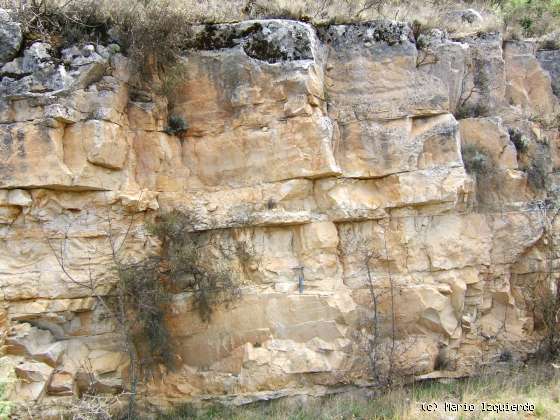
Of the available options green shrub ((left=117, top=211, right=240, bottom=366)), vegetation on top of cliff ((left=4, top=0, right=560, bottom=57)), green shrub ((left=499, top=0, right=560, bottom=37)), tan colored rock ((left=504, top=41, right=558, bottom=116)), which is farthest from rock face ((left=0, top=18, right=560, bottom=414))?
green shrub ((left=499, top=0, right=560, bottom=37))

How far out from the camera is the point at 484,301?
7562mm

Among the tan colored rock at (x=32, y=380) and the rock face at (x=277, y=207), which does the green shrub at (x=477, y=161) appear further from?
the tan colored rock at (x=32, y=380)

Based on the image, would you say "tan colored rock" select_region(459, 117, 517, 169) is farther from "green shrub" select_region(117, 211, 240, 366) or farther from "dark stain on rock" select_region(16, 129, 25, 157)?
"dark stain on rock" select_region(16, 129, 25, 157)

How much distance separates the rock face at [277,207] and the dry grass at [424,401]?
23 cm

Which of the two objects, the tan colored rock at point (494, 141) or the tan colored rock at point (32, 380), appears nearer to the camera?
the tan colored rock at point (32, 380)

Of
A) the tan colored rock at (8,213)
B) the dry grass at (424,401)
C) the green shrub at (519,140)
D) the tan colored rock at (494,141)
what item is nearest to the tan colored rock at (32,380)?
the dry grass at (424,401)

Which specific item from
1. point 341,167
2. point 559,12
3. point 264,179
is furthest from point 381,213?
point 559,12

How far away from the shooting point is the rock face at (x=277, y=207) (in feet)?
20.9

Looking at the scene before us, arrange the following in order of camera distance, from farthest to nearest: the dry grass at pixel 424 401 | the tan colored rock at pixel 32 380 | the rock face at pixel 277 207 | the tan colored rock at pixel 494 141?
1. the tan colored rock at pixel 494 141
2. the rock face at pixel 277 207
3. the dry grass at pixel 424 401
4. the tan colored rock at pixel 32 380

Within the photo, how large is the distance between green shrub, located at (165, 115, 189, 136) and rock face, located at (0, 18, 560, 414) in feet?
0.28

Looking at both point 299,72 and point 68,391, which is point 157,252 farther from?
point 299,72

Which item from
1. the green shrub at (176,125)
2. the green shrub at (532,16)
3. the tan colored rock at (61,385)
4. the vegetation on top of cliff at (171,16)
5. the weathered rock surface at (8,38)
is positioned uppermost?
the green shrub at (532,16)

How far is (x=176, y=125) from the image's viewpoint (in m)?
7.31

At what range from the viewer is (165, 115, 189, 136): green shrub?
7.29 meters
